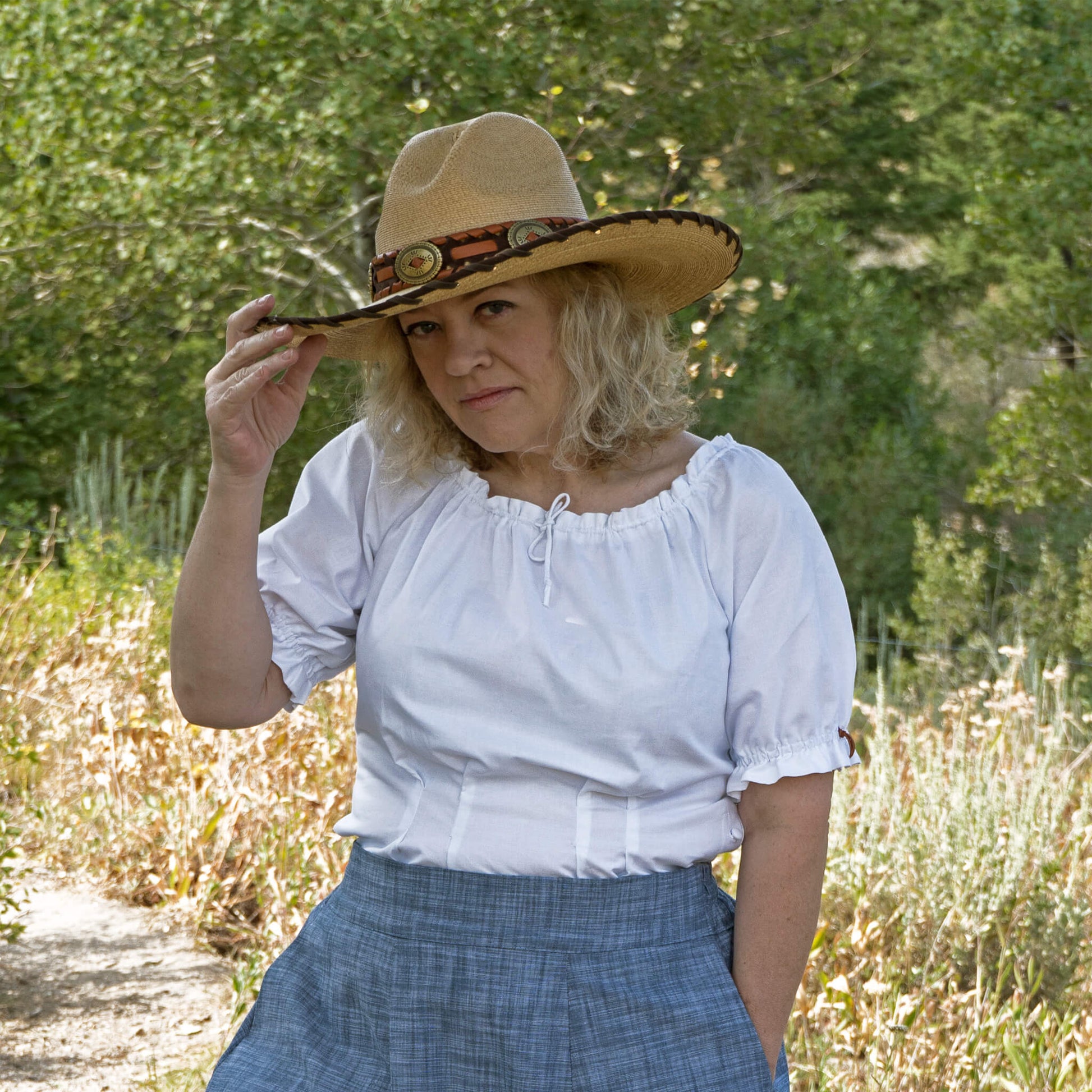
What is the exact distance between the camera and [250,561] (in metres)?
1.58

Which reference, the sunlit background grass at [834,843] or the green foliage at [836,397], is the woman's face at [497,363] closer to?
the sunlit background grass at [834,843]

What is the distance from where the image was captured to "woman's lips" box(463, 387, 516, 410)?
166 centimetres

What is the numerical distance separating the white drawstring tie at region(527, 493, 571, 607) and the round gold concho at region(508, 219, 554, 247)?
1.02ft

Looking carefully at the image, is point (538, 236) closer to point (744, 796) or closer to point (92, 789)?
point (744, 796)

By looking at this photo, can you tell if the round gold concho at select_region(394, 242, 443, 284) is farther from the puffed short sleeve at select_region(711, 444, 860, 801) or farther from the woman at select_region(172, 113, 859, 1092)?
the puffed short sleeve at select_region(711, 444, 860, 801)

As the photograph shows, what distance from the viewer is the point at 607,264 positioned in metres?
1.74

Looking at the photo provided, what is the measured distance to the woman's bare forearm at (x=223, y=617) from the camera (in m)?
1.55

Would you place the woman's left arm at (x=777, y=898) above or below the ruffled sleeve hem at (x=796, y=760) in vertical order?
below


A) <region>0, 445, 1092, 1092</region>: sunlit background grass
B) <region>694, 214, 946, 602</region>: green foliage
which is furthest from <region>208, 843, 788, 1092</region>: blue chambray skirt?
<region>694, 214, 946, 602</region>: green foliage

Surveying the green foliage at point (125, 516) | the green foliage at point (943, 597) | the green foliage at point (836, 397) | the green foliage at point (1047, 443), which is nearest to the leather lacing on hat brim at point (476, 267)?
the green foliage at point (125, 516)

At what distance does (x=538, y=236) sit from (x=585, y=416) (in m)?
0.22

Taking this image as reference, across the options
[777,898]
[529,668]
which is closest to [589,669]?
[529,668]

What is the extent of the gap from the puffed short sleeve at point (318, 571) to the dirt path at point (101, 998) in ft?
4.86

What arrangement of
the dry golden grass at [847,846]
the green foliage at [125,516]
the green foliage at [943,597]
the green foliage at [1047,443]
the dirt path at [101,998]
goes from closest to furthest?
1. the dry golden grass at [847,846]
2. the dirt path at [101,998]
3. the green foliage at [125,516]
4. the green foliage at [1047,443]
5. the green foliage at [943,597]
